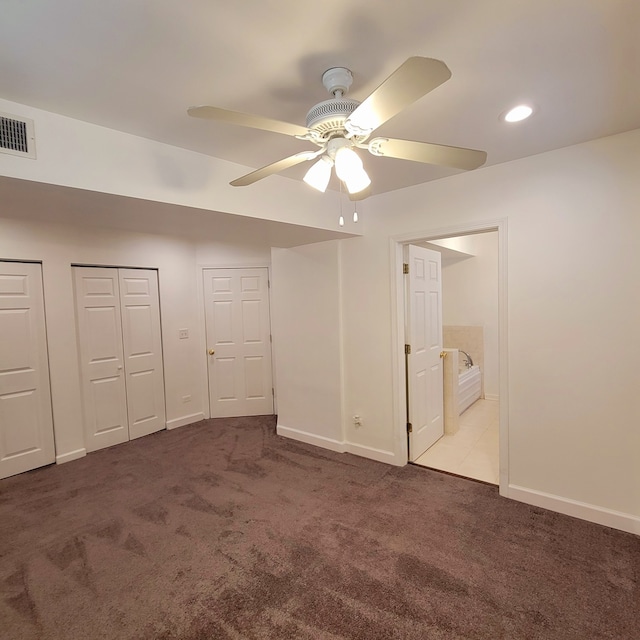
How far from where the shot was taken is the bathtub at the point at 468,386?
445cm

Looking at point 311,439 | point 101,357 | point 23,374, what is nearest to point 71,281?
point 101,357

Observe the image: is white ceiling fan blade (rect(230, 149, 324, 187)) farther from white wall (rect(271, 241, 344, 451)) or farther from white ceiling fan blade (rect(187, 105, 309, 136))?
white wall (rect(271, 241, 344, 451))

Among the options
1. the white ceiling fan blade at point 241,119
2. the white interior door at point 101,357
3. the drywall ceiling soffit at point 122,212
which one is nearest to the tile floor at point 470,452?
the drywall ceiling soffit at point 122,212

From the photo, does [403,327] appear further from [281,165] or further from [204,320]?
[204,320]

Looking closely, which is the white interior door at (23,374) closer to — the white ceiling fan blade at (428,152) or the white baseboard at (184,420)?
the white baseboard at (184,420)

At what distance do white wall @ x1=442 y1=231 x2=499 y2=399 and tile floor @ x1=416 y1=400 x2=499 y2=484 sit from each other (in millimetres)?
1077

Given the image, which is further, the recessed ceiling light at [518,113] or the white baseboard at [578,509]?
the white baseboard at [578,509]

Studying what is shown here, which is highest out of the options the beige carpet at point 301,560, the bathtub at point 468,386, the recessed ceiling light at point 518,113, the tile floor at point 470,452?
the recessed ceiling light at point 518,113

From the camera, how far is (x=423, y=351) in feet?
11.1

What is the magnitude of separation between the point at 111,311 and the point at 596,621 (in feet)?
14.4

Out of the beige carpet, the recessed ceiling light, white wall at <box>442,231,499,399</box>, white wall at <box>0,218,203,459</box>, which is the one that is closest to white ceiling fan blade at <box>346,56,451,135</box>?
the recessed ceiling light

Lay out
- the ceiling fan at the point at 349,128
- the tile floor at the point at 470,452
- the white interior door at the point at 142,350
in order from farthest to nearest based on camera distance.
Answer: the white interior door at the point at 142,350 < the tile floor at the point at 470,452 < the ceiling fan at the point at 349,128

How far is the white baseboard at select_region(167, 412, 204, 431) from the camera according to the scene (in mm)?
4242

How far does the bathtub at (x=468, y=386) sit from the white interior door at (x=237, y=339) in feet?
8.21
